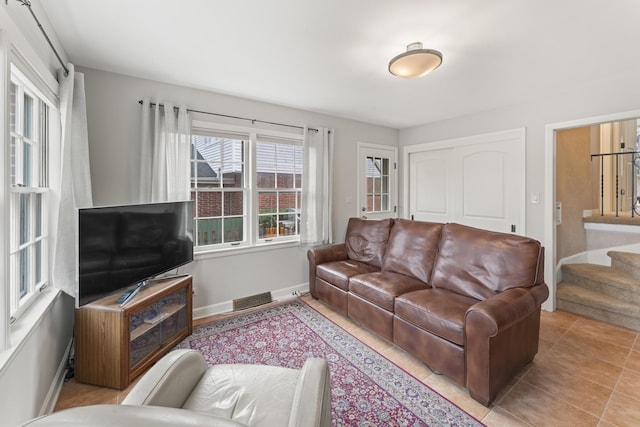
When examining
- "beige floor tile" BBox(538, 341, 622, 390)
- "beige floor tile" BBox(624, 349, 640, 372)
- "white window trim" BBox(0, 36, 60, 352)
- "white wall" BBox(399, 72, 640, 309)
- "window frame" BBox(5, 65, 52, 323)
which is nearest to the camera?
"white window trim" BBox(0, 36, 60, 352)

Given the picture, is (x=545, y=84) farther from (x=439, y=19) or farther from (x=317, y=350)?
(x=317, y=350)

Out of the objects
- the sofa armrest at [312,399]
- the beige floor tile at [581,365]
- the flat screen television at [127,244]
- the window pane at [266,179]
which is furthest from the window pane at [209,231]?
the beige floor tile at [581,365]

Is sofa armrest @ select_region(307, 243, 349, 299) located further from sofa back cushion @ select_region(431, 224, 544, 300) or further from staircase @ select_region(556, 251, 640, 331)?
staircase @ select_region(556, 251, 640, 331)

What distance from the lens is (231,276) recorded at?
10.6ft

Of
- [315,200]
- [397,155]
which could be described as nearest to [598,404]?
[315,200]

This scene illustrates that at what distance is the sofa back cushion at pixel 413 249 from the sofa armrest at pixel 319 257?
0.63 meters

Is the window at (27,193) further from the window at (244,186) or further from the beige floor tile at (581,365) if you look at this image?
the beige floor tile at (581,365)

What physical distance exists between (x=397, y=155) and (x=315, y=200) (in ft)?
6.50

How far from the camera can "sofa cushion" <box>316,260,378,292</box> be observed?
2.97 meters

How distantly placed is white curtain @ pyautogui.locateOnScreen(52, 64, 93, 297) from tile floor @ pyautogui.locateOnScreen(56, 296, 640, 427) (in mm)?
814

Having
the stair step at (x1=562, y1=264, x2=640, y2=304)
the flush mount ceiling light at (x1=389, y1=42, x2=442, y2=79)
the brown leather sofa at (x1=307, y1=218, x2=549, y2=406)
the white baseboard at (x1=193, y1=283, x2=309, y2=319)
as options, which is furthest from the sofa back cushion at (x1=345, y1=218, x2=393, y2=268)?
the stair step at (x1=562, y1=264, x2=640, y2=304)

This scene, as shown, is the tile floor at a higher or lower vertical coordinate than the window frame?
lower

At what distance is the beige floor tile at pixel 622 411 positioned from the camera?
1670mm

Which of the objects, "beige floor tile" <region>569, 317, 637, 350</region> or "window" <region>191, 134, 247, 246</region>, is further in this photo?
"window" <region>191, 134, 247, 246</region>
